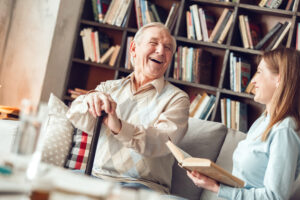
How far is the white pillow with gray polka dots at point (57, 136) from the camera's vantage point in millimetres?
2266

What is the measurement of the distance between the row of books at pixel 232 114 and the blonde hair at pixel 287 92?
1320mm

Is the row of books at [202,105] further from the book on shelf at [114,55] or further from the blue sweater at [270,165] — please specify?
the blue sweater at [270,165]

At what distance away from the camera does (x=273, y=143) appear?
1.74m

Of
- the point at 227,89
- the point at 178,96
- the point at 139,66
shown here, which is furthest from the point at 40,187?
the point at 227,89

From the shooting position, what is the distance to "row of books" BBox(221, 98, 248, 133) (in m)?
3.20

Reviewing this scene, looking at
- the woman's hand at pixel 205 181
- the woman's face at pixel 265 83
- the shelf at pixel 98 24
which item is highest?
the shelf at pixel 98 24

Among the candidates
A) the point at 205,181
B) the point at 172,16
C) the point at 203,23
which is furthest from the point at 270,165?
the point at 172,16

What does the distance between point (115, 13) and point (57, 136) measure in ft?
5.31

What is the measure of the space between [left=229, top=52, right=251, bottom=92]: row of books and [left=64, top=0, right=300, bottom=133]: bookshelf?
0.15 feet

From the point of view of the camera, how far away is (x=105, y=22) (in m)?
3.64

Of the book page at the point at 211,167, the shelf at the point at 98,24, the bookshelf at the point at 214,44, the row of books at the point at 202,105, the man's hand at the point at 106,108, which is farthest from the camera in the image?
the shelf at the point at 98,24

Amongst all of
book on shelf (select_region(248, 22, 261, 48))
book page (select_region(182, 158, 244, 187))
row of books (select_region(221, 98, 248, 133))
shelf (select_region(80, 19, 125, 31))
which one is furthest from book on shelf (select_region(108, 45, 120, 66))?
book page (select_region(182, 158, 244, 187))

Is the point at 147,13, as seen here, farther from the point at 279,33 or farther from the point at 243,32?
the point at 279,33

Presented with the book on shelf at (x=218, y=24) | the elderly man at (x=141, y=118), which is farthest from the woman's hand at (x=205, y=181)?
the book on shelf at (x=218, y=24)
